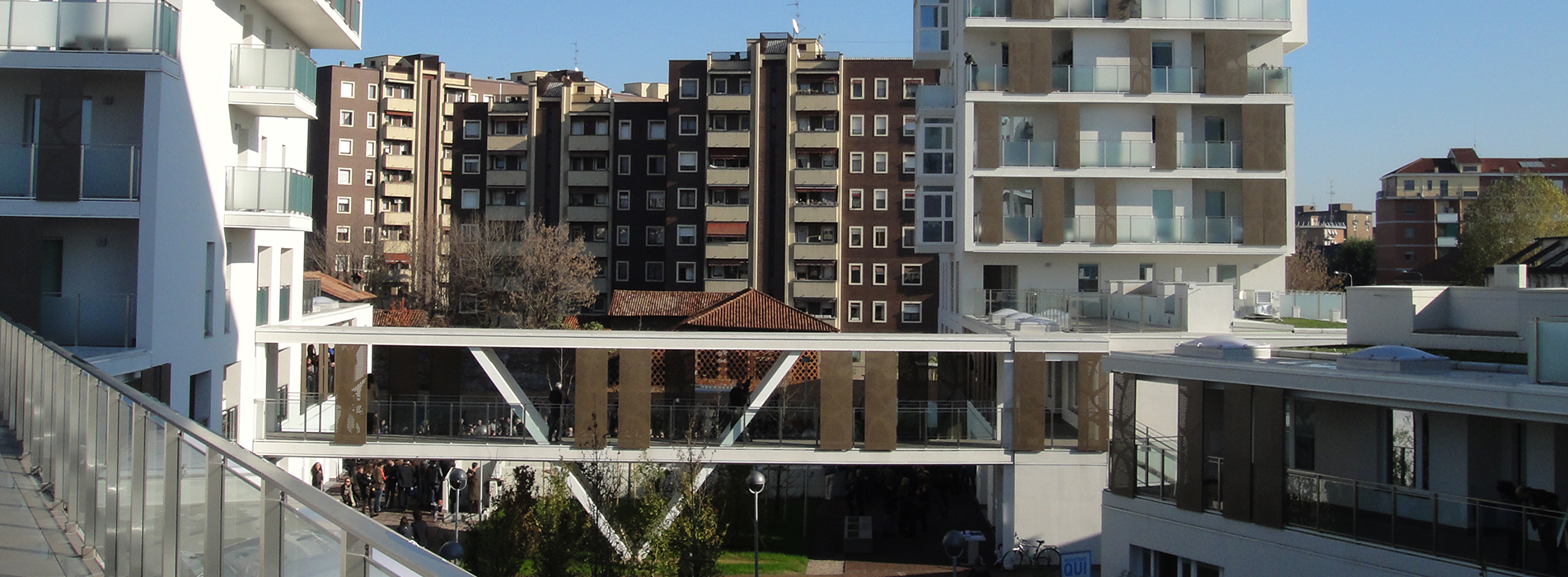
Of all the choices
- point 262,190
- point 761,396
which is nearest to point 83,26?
point 262,190

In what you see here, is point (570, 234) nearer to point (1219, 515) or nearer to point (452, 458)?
point (452, 458)

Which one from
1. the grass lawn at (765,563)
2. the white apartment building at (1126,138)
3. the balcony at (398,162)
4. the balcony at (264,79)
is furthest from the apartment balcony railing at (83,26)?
the balcony at (398,162)

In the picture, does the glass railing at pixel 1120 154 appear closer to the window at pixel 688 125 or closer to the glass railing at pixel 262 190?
the glass railing at pixel 262 190

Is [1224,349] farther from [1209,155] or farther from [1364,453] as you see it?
[1209,155]

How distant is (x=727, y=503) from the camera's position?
26281 mm

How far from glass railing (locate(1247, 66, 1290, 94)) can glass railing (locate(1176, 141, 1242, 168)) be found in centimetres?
167

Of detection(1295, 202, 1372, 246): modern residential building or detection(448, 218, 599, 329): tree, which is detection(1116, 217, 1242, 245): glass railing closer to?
detection(448, 218, 599, 329): tree

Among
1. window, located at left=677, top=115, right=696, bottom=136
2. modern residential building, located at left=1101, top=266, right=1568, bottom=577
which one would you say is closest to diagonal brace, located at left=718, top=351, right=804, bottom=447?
modern residential building, located at left=1101, top=266, right=1568, bottom=577

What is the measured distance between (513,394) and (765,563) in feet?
21.1

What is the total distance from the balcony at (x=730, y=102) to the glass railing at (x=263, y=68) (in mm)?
44738

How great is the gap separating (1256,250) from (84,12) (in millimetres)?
28777

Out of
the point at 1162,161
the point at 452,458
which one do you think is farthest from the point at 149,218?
the point at 1162,161

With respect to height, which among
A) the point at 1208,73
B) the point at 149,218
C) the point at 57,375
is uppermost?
the point at 1208,73

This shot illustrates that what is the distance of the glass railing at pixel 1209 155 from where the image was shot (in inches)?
1302
